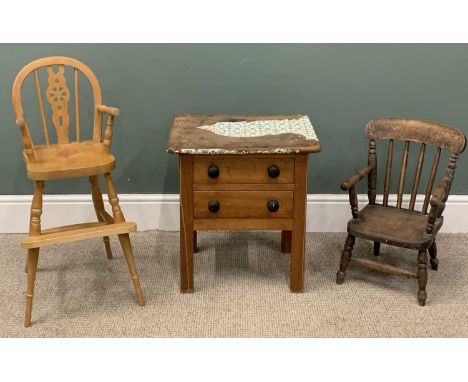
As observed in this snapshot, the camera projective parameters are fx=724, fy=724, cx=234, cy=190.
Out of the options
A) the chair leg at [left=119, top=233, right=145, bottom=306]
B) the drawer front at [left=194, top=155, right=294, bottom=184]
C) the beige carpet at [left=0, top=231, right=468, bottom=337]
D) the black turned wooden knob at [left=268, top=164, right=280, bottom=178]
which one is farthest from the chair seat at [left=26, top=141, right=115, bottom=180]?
the black turned wooden knob at [left=268, top=164, right=280, bottom=178]

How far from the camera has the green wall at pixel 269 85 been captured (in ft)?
13.3

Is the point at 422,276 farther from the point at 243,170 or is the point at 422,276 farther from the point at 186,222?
the point at 186,222

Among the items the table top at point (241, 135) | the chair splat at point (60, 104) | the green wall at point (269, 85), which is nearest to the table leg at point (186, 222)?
the table top at point (241, 135)

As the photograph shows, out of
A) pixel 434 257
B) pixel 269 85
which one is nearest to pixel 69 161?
pixel 269 85

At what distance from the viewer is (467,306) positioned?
11.6ft

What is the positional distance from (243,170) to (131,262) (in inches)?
27.5

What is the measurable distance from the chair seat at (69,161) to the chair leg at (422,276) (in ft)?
5.10

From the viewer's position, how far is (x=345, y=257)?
12.1 feet

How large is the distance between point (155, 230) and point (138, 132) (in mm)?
615

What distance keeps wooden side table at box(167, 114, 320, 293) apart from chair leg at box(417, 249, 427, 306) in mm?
576

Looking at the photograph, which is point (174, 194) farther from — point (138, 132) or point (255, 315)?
point (255, 315)
